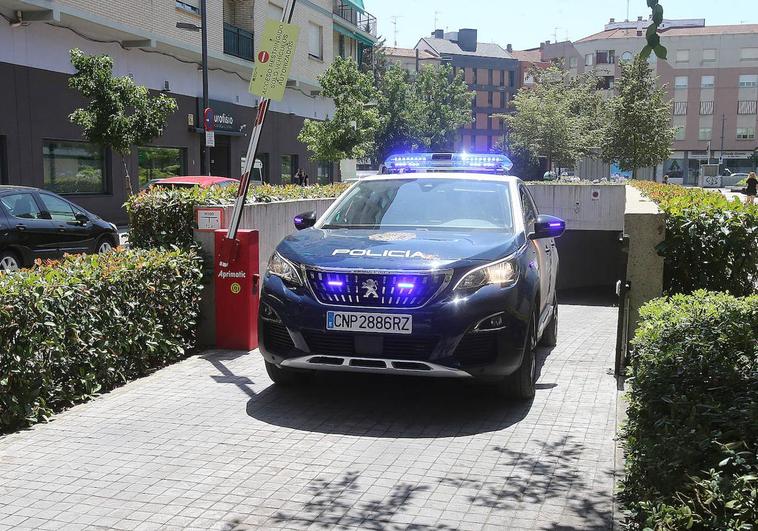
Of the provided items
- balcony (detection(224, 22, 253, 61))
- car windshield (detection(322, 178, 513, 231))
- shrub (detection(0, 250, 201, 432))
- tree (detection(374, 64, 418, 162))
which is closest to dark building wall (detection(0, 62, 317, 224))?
balcony (detection(224, 22, 253, 61))

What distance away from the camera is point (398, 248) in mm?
5797

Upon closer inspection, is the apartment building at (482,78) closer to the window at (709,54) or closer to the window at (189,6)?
the window at (709,54)

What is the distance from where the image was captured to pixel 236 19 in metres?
31.5

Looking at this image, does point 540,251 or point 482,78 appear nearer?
point 540,251

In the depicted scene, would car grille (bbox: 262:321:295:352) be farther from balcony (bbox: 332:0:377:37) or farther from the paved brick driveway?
balcony (bbox: 332:0:377:37)

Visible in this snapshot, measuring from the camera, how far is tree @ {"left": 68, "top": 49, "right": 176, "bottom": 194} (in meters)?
21.0

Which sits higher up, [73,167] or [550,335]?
[73,167]

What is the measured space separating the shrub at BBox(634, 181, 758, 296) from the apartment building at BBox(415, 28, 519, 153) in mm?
99924

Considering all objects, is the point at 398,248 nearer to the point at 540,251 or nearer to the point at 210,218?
the point at 540,251

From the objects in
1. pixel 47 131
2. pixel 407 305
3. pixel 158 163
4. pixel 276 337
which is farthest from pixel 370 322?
pixel 158 163

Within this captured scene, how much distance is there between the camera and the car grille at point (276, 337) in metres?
5.72

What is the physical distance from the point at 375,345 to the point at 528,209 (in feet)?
8.07

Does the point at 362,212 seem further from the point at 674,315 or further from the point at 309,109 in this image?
the point at 309,109

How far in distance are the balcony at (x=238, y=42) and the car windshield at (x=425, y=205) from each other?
2405 centimetres
